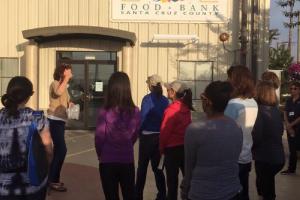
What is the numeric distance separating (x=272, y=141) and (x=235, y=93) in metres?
0.77

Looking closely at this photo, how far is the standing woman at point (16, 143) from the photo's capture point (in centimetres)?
416

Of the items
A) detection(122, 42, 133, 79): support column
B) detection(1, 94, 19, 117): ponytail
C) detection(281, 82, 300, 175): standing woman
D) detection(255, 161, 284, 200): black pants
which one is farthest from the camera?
detection(122, 42, 133, 79): support column

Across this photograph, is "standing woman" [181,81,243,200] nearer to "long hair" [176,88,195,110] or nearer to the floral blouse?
the floral blouse

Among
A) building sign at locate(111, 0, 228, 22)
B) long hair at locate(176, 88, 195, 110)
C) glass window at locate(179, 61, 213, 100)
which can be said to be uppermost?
building sign at locate(111, 0, 228, 22)

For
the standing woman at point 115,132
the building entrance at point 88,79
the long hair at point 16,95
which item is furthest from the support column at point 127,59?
the long hair at point 16,95

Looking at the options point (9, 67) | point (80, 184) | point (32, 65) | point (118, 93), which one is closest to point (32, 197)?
point (118, 93)

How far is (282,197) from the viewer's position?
25.4ft

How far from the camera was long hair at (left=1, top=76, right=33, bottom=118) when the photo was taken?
427 cm

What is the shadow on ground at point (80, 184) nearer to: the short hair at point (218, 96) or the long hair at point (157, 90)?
the long hair at point (157, 90)

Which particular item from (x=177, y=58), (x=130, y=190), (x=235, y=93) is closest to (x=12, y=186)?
(x=130, y=190)

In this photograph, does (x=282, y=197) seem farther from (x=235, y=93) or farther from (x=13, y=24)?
(x=13, y=24)

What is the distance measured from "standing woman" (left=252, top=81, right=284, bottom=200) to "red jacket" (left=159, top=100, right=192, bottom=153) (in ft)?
3.06

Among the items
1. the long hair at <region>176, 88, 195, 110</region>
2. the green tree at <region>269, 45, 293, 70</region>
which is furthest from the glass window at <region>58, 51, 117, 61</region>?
the green tree at <region>269, 45, 293, 70</region>

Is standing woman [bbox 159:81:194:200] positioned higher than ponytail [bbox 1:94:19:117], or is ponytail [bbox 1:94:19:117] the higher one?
ponytail [bbox 1:94:19:117]
